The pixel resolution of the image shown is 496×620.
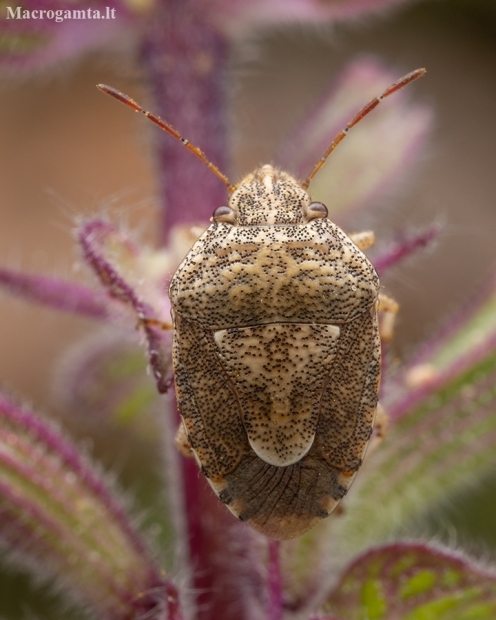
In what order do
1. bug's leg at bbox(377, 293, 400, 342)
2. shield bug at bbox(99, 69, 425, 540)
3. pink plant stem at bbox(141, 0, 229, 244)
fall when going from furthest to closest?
pink plant stem at bbox(141, 0, 229, 244) → bug's leg at bbox(377, 293, 400, 342) → shield bug at bbox(99, 69, 425, 540)

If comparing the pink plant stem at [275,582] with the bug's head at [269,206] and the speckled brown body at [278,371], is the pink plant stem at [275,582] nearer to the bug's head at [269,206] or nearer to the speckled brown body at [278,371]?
the speckled brown body at [278,371]

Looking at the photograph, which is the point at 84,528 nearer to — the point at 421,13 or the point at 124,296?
the point at 124,296

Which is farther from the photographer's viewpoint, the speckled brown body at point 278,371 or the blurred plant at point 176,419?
the blurred plant at point 176,419

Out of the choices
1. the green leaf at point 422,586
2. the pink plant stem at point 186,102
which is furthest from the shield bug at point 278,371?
the pink plant stem at point 186,102

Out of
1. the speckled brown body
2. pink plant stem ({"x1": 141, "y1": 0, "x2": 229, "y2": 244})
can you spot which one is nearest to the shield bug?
the speckled brown body

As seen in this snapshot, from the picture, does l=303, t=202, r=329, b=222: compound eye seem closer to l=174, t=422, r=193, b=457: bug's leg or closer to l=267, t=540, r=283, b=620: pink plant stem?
l=174, t=422, r=193, b=457: bug's leg

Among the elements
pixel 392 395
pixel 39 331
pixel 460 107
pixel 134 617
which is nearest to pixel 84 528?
pixel 134 617
